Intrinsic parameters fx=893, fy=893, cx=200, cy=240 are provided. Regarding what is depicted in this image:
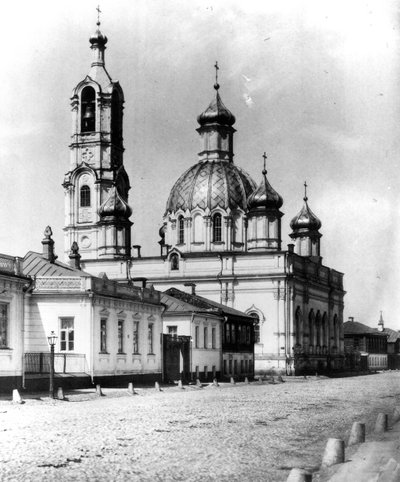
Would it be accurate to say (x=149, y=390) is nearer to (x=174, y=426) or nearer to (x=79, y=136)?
(x=174, y=426)

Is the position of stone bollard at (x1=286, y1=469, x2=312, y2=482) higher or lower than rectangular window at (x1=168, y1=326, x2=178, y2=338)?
lower

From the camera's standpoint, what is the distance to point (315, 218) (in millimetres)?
76188

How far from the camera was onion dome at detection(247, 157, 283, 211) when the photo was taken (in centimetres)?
6494

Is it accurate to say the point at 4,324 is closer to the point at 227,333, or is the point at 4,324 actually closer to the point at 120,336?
the point at 120,336

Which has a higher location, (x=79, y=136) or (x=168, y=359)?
(x=79, y=136)

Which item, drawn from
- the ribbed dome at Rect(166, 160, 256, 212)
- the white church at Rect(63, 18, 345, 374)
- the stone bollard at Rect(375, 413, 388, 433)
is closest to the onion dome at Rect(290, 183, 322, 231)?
the white church at Rect(63, 18, 345, 374)

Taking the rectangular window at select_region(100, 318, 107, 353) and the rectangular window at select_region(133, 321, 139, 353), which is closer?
the rectangular window at select_region(100, 318, 107, 353)

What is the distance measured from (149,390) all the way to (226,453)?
66.5 feet

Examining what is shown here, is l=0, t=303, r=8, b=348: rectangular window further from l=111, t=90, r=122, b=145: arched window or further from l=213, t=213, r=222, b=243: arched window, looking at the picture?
l=111, t=90, r=122, b=145: arched window

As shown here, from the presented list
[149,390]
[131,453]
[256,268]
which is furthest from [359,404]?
[256,268]

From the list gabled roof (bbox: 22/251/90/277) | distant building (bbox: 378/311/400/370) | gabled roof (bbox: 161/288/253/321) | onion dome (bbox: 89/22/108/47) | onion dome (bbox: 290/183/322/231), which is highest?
onion dome (bbox: 89/22/108/47)

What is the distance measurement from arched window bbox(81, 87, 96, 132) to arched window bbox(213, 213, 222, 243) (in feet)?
38.9

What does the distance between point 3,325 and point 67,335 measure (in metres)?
5.48

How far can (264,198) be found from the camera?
65.0 m
